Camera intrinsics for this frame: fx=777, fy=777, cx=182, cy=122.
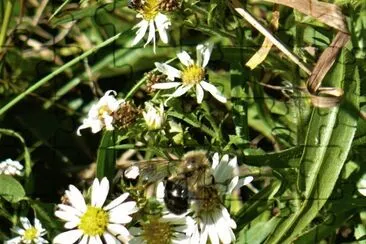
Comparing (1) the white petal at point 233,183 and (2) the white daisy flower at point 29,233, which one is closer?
(1) the white petal at point 233,183

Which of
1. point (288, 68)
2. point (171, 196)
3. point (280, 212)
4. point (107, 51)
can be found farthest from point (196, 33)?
point (171, 196)

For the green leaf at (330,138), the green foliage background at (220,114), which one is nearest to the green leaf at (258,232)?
the green foliage background at (220,114)

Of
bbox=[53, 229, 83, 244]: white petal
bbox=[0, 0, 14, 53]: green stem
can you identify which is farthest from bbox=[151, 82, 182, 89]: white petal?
bbox=[0, 0, 14, 53]: green stem

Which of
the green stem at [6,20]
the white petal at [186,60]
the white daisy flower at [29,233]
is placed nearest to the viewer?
the white petal at [186,60]

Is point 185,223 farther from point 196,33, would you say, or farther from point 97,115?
point 196,33

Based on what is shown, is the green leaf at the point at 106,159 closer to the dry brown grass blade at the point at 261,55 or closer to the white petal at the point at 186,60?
the white petal at the point at 186,60

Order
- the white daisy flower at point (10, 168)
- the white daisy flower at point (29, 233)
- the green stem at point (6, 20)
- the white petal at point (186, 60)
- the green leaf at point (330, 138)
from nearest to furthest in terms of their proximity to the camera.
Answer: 1. the green leaf at point (330, 138)
2. the white petal at point (186, 60)
3. the white daisy flower at point (29, 233)
4. the white daisy flower at point (10, 168)
5. the green stem at point (6, 20)
